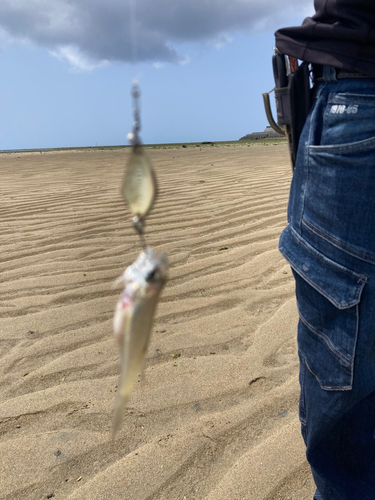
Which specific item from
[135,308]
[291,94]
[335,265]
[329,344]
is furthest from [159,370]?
[135,308]

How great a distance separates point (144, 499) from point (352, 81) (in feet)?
4.80

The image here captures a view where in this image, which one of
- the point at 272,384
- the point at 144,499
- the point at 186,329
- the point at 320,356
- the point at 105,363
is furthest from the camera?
the point at 186,329

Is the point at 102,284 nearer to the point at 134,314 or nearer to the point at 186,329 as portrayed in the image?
the point at 186,329

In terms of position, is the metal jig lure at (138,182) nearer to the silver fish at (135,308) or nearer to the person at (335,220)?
the silver fish at (135,308)

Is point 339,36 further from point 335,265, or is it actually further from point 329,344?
point 329,344

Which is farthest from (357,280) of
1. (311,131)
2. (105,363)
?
(105,363)

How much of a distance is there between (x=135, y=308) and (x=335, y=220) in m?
0.83

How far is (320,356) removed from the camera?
3.47 feet

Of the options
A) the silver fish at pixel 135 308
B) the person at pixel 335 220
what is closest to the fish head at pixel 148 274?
the silver fish at pixel 135 308

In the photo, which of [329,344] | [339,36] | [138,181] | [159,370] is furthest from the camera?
[159,370]

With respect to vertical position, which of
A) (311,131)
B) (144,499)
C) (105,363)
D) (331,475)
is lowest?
(144,499)

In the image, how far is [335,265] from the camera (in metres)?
0.96

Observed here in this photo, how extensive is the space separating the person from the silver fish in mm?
788

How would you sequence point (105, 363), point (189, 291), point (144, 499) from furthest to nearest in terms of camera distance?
1. point (189, 291)
2. point (105, 363)
3. point (144, 499)
